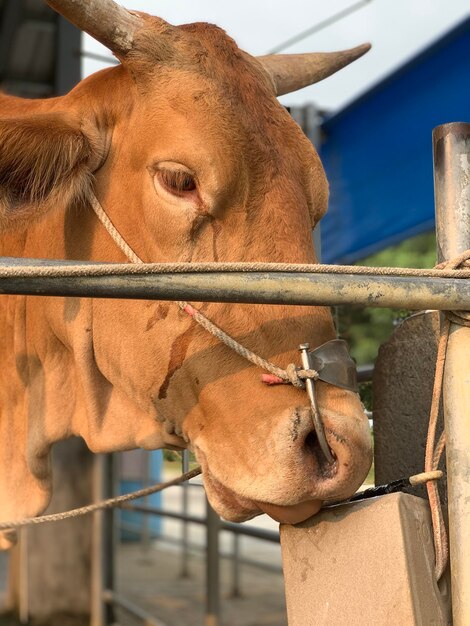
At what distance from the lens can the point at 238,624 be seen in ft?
22.0

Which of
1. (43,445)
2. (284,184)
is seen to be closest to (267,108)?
(284,184)

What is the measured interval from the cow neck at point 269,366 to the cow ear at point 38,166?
6.5 inches

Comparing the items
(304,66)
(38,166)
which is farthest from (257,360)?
(304,66)

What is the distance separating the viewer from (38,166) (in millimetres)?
2016

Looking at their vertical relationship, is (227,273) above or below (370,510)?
above

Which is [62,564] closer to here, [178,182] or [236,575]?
[236,575]

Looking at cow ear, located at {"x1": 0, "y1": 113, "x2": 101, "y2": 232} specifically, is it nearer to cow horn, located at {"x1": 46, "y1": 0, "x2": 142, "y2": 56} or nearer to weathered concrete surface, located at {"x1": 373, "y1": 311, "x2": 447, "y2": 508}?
cow horn, located at {"x1": 46, "y1": 0, "x2": 142, "y2": 56}

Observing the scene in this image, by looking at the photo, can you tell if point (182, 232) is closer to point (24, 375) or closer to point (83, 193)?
point (83, 193)

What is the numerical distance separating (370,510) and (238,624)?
558cm

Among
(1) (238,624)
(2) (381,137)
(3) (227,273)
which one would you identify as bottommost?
(1) (238,624)

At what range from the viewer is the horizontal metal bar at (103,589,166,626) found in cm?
561

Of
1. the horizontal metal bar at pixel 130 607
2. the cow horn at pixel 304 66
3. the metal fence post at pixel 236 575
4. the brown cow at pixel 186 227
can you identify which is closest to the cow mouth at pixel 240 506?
the brown cow at pixel 186 227

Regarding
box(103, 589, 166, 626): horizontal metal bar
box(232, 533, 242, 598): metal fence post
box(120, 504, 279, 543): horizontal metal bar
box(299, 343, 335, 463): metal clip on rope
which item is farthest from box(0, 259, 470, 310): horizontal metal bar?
box(232, 533, 242, 598): metal fence post

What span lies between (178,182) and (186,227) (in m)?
0.11
